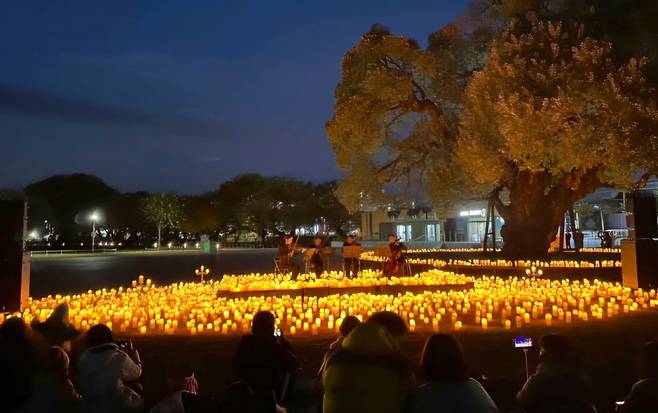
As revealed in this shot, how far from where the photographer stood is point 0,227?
1004cm

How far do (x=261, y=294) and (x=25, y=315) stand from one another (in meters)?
4.27

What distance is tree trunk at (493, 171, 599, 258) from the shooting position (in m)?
19.4

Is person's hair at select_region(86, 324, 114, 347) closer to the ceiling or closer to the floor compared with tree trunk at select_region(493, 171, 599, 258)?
closer to the floor

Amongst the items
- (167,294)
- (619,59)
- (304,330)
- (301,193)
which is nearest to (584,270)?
(619,59)

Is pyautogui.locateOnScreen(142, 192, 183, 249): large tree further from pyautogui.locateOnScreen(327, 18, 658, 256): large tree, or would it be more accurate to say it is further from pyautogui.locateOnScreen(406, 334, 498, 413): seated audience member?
pyautogui.locateOnScreen(406, 334, 498, 413): seated audience member

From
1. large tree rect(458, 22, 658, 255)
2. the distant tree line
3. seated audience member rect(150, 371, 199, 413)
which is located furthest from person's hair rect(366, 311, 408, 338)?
the distant tree line

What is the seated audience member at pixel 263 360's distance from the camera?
14.1 ft

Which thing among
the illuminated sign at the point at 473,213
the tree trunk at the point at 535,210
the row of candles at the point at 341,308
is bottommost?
the row of candles at the point at 341,308

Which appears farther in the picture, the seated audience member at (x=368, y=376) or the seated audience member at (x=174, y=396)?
the seated audience member at (x=174, y=396)

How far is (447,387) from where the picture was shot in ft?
10.4

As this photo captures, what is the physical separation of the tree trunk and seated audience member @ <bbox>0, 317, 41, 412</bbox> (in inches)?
701

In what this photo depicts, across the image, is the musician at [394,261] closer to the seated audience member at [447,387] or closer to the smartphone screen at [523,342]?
the smartphone screen at [523,342]

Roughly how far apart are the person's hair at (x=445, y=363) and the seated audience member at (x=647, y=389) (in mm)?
1241

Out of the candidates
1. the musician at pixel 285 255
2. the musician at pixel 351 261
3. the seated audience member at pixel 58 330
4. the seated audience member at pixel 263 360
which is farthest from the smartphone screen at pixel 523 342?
the musician at pixel 285 255
